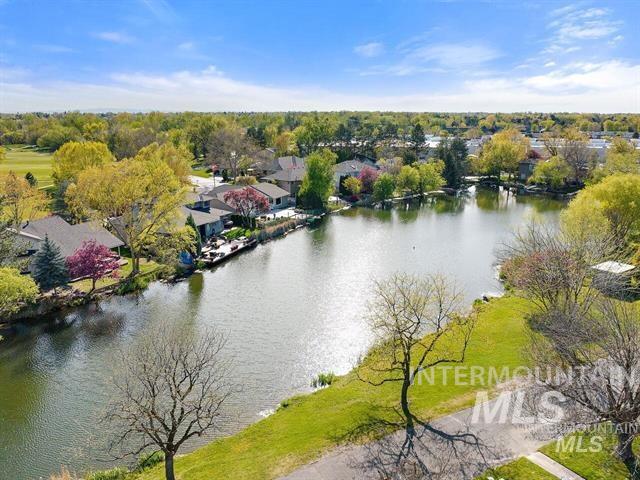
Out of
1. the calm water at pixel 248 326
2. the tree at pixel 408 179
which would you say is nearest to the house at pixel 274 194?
the calm water at pixel 248 326

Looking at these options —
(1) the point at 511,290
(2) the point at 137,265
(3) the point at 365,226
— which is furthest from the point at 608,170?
(2) the point at 137,265

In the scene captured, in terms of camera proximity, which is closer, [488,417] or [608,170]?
[488,417]

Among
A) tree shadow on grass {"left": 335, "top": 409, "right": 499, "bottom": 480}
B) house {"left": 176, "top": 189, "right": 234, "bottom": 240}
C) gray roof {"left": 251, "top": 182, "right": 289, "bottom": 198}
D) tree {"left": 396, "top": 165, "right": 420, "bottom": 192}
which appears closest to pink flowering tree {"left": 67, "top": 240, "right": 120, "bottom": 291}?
house {"left": 176, "top": 189, "right": 234, "bottom": 240}

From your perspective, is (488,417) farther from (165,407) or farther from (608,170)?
(608,170)

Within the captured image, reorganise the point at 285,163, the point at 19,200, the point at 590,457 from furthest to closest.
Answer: the point at 285,163, the point at 19,200, the point at 590,457

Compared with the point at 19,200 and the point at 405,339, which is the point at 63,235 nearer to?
the point at 19,200

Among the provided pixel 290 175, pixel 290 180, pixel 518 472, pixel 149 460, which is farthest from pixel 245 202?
pixel 518 472

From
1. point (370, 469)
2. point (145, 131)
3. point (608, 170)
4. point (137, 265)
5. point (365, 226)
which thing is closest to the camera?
point (370, 469)
